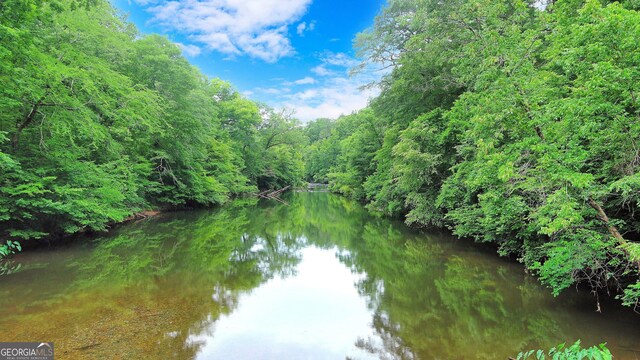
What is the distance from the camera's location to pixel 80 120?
10.1 meters

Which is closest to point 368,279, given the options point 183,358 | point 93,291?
point 183,358

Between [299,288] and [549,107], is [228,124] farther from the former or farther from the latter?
[549,107]

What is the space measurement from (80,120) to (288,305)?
319 inches

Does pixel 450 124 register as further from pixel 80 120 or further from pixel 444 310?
pixel 80 120

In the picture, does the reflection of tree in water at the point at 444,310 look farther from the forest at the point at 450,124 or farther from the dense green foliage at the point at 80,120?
the dense green foliage at the point at 80,120

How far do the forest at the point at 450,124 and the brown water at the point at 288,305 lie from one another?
838 mm

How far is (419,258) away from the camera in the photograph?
36.7ft

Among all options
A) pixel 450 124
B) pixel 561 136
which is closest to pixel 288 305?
pixel 561 136

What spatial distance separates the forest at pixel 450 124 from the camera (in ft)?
16.8

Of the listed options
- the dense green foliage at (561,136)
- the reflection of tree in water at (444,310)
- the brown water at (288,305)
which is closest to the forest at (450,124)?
the dense green foliage at (561,136)

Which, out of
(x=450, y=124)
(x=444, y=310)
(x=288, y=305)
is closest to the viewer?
(x=444, y=310)

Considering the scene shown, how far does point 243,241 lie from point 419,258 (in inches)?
273

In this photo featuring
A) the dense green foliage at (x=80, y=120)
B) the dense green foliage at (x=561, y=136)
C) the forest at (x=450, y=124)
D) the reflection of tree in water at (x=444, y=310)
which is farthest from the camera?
the dense green foliage at (x=80, y=120)

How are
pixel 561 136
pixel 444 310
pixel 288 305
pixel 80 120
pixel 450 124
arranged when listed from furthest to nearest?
1. pixel 450 124
2. pixel 80 120
3. pixel 288 305
4. pixel 444 310
5. pixel 561 136
